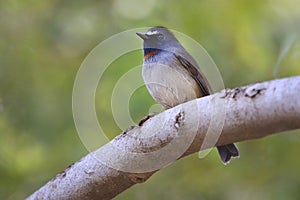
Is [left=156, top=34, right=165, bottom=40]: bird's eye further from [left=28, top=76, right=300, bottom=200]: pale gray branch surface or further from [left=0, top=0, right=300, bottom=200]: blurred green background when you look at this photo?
[left=28, top=76, right=300, bottom=200]: pale gray branch surface

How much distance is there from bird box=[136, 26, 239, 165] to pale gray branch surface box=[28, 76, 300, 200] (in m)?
0.91

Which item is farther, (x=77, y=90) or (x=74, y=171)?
(x=77, y=90)

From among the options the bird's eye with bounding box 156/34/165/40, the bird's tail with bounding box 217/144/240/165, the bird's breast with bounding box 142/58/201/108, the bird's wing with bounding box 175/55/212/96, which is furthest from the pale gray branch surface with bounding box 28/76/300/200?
the bird's eye with bounding box 156/34/165/40

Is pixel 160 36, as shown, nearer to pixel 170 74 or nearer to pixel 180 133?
pixel 170 74

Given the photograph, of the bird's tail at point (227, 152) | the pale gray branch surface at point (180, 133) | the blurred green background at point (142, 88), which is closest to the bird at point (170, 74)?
the bird's tail at point (227, 152)

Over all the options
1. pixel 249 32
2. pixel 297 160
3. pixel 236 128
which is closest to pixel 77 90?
pixel 249 32

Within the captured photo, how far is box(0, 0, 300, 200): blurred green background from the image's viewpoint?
4.42 metres

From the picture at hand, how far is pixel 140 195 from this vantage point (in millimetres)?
4617

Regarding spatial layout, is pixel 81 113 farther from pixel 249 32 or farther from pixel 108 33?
pixel 249 32

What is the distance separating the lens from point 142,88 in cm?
443

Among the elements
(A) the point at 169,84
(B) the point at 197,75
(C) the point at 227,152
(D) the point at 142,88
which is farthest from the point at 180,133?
(D) the point at 142,88

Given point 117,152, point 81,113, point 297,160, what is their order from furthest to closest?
point 81,113 → point 297,160 → point 117,152

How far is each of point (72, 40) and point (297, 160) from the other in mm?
1800

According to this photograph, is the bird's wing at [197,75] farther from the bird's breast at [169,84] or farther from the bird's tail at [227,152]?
the bird's tail at [227,152]
